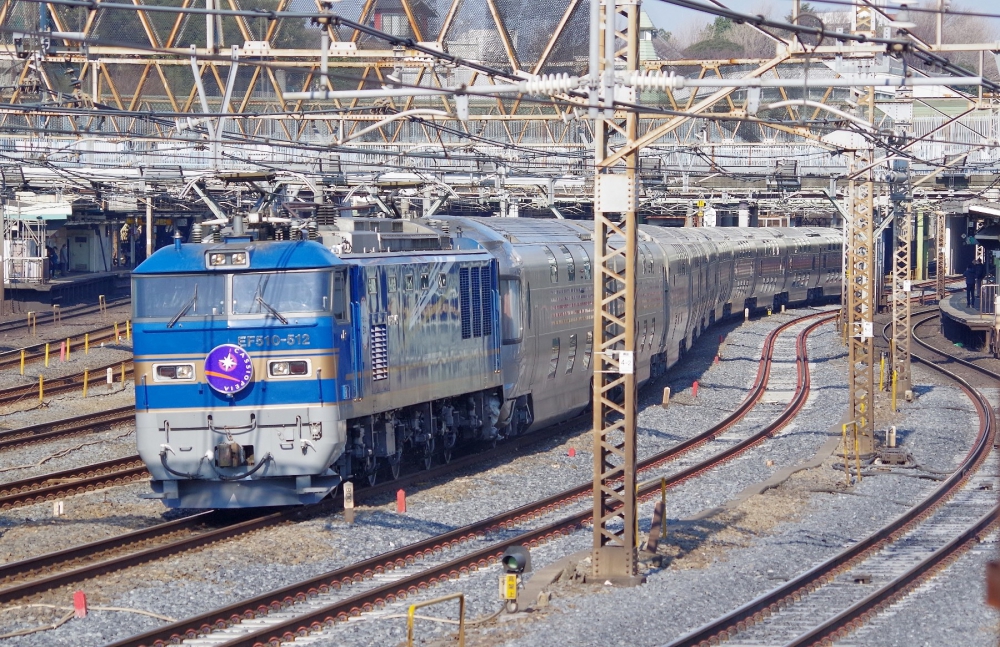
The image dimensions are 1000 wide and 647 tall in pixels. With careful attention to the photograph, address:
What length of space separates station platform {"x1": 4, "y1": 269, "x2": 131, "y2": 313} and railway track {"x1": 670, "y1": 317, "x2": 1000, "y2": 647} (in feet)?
102

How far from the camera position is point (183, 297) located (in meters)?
14.8

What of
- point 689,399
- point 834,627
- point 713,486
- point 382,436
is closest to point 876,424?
point 689,399

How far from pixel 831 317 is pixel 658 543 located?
3517 centimetres

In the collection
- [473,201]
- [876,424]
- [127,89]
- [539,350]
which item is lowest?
[876,424]

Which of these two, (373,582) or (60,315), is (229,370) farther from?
(60,315)

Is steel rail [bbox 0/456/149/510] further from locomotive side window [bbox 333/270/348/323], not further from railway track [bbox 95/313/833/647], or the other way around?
railway track [bbox 95/313/833/647]

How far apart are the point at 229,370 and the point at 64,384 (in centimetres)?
1404

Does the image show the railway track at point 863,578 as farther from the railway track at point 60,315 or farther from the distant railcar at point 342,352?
the railway track at point 60,315

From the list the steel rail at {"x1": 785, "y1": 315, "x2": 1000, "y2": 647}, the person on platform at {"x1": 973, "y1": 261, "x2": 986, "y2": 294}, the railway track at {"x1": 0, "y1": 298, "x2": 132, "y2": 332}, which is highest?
the person on platform at {"x1": 973, "y1": 261, "x2": 986, "y2": 294}

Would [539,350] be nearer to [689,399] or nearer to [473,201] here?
[689,399]

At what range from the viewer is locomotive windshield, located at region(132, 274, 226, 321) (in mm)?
14773

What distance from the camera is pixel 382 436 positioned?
1677 cm

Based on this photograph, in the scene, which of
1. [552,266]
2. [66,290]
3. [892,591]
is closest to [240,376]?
[892,591]

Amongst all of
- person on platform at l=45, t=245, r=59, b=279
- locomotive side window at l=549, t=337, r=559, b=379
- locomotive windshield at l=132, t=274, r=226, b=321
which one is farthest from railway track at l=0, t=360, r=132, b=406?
person on platform at l=45, t=245, r=59, b=279
